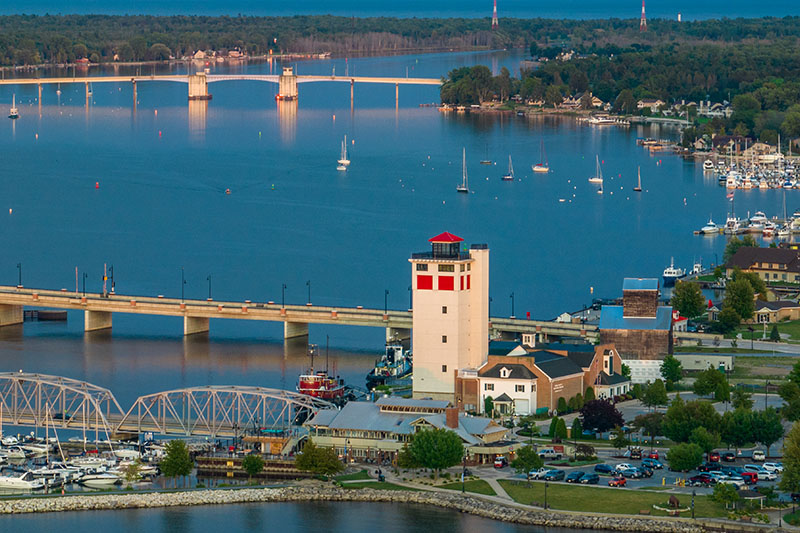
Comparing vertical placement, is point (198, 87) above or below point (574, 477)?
above

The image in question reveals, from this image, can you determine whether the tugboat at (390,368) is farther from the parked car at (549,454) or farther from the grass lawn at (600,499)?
the grass lawn at (600,499)

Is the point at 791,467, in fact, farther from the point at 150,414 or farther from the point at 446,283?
the point at 150,414

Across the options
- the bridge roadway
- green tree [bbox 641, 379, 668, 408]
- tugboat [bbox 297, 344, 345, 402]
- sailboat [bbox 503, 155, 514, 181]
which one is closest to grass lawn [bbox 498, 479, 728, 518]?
green tree [bbox 641, 379, 668, 408]

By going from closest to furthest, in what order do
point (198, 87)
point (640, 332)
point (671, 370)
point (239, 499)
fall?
1. point (239, 499)
2. point (671, 370)
3. point (640, 332)
4. point (198, 87)

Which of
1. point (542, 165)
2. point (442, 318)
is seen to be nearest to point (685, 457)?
point (442, 318)

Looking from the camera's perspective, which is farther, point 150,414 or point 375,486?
point 150,414

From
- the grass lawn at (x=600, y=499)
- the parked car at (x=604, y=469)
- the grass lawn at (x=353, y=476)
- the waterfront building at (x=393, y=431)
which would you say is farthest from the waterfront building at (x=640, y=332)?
the grass lawn at (x=600, y=499)

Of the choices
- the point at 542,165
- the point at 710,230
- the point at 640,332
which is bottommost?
the point at 710,230

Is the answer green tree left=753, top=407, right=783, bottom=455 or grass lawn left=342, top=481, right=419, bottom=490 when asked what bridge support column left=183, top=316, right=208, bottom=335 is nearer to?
grass lawn left=342, top=481, right=419, bottom=490
